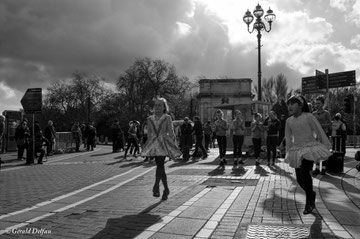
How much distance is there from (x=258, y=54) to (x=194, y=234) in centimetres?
1702

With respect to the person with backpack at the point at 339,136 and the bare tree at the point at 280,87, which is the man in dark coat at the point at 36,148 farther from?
the bare tree at the point at 280,87

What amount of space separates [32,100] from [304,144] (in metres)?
12.9

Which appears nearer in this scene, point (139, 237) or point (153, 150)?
point (139, 237)

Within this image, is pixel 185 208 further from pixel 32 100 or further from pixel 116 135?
pixel 116 135

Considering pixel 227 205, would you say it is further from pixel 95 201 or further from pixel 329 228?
pixel 95 201

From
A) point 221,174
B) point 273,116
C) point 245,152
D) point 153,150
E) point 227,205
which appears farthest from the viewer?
point 245,152

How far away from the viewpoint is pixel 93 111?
69375 mm

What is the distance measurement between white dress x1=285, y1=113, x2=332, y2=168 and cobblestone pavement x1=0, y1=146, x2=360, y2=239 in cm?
82

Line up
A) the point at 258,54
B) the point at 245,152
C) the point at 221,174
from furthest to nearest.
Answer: the point at 258,54 < the point at 245,152 < the point at 221,174

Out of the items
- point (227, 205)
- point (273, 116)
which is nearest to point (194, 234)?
point (227, 205)

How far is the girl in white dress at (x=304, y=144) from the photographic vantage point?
5.52 meters

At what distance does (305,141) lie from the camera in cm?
577

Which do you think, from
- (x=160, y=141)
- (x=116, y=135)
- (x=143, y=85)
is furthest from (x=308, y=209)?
(x=143, y=85)

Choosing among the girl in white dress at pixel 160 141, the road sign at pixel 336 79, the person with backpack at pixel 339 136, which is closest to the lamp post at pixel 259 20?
the road sign at pixel 336 79
